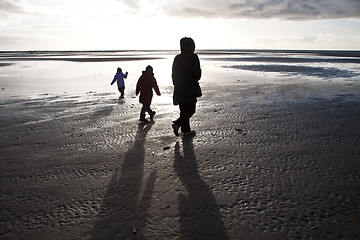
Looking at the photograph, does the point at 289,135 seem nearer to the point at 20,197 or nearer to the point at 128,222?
the point at 128,222

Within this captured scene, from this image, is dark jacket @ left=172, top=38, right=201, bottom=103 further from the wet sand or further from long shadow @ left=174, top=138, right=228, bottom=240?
long shadow @ left=174, top=138, right=228, bottom=240

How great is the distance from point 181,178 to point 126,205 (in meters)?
0.92

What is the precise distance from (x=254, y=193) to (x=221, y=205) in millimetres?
523

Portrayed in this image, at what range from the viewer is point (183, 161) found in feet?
12.7

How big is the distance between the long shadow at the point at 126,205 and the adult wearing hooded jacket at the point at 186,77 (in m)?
1.61

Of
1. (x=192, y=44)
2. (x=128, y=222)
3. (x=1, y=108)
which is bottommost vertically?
(x=128, y=222)

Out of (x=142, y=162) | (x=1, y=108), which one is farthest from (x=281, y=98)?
(x=1, y=108)

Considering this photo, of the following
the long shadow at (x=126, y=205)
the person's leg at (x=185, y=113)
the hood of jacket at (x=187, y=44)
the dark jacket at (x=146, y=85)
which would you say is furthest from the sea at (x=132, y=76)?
the long shadow at (x=126, y=205)

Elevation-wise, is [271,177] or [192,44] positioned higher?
[192,44]

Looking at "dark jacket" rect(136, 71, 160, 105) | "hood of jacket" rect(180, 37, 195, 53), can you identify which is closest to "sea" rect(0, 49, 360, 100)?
"dark jacket" rect(136, 71, 160, 105)

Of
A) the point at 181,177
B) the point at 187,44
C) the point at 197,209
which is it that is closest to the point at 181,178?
the point at 181,177

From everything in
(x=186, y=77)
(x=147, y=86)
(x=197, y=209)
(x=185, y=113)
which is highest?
(x=186, y=77)

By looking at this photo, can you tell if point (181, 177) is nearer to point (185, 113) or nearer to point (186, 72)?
point (185, 113)

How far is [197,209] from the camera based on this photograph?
263 cm
